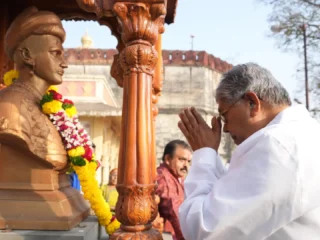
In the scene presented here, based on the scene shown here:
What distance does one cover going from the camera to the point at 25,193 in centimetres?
239

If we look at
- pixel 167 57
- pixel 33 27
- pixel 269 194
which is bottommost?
pixel 269 194

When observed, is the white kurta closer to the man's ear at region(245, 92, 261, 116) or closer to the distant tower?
the man's ear at region(245, 92, 261, 116)

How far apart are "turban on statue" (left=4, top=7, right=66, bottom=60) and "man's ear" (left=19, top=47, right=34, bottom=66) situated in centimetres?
7

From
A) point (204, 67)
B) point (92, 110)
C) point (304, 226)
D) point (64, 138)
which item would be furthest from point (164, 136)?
point (304, 226)

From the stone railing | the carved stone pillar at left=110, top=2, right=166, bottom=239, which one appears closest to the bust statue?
the carved stone pillar at left=110, top=2, right=166, bottom=239

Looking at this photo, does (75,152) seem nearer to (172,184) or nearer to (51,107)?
(51,107)

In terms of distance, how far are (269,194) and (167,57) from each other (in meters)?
17.7

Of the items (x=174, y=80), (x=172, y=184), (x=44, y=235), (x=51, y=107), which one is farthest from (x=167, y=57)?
(x=44, y=235)

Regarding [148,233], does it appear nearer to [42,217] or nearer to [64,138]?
[42,217]

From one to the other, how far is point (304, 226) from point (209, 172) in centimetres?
43

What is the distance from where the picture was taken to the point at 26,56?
2.61 metres

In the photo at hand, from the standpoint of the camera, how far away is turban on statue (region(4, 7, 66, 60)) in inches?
102

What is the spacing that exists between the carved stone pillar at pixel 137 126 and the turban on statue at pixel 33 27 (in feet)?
2.70

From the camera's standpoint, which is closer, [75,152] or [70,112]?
[75,152]
